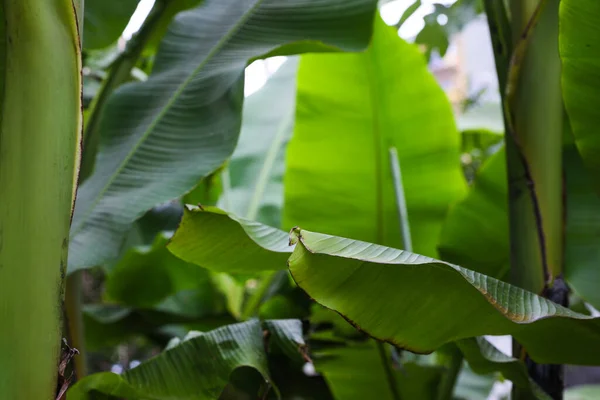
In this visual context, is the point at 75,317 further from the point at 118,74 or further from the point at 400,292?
the point at 400,292

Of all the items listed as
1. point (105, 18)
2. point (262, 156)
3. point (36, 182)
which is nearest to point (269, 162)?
point (262, 156)

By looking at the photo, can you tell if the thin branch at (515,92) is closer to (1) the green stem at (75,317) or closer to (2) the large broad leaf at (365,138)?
(2) the large broad leaf at (365,138)

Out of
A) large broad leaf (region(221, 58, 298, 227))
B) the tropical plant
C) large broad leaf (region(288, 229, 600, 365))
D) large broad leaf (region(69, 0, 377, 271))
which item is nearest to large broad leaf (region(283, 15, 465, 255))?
the tropical plant

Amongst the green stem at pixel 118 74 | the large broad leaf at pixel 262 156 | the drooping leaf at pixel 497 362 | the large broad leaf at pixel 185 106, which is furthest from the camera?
the large broad leaf at pixel 262 156

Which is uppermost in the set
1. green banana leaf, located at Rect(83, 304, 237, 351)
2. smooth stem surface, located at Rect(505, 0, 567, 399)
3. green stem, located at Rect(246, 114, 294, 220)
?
smooth stem surface, located at Rect(505, 0, 567, 399)

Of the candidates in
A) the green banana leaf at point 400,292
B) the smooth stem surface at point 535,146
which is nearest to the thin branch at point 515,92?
the smooth stem surface at point 535,146

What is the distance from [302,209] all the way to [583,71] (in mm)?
324

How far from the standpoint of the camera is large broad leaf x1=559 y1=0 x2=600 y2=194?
36 cm

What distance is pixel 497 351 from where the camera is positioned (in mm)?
363

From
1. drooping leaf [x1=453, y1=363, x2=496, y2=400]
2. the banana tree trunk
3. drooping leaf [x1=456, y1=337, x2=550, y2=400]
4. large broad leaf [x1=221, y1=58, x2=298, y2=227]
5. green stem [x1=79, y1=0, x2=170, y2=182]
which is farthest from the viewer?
large broad leaf [x1=221, y1=58, x2=298, y2=227]

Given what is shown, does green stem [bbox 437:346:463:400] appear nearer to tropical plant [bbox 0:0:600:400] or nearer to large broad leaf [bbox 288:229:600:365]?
tropical plant [bbox 0:0:600:400]

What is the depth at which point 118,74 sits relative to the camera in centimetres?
61

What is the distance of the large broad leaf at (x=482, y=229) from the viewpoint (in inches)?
21.1

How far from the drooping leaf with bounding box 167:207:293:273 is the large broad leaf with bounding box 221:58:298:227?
1.49ft
